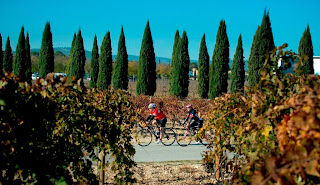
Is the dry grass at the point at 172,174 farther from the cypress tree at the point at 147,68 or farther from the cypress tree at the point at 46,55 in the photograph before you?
the cypress tree at the point at 46,55

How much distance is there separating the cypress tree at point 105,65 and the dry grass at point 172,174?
19270 mm

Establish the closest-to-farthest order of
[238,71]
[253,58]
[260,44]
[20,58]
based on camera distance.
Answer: [260,44], [253,58], [238,71], [20,58]

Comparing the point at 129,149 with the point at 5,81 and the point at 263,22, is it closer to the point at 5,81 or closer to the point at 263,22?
the point at 5,81

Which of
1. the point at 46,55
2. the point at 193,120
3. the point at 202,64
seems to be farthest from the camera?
the point at 46,55

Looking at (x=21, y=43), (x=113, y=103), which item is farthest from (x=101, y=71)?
(x=113, y=103)

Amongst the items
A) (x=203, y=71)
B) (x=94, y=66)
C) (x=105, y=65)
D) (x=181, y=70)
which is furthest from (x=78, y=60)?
(x=203, y=71)

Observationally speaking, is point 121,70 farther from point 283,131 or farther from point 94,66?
point 283,131

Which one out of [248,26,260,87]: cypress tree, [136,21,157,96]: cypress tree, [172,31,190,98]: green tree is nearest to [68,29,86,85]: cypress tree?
[136,21,157,96]: cypress tree

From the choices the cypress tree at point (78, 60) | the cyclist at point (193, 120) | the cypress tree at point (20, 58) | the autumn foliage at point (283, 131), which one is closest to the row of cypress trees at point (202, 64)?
the cypress tree at point (78, 60)

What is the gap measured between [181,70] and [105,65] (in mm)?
6513

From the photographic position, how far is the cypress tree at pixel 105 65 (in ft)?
91.8

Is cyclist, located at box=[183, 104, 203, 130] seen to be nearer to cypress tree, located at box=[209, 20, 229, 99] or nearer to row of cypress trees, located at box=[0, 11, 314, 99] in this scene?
row of cypress trees, located at box=[0, 11, 314, 99]

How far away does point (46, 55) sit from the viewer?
108 feet

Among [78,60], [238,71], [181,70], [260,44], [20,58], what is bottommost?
[238,71]
